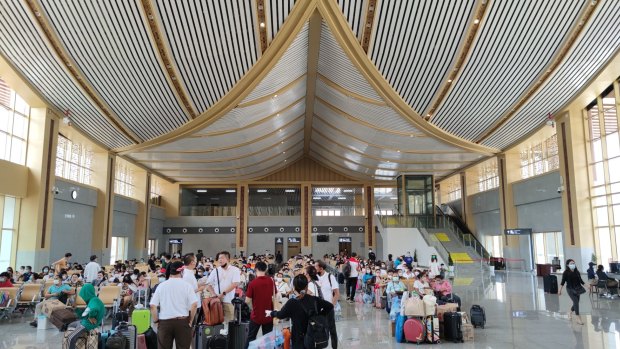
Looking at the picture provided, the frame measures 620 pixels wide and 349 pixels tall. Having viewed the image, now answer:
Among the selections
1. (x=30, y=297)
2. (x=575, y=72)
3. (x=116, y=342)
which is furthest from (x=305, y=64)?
(x=116, y=342)

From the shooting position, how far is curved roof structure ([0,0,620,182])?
12391 mm

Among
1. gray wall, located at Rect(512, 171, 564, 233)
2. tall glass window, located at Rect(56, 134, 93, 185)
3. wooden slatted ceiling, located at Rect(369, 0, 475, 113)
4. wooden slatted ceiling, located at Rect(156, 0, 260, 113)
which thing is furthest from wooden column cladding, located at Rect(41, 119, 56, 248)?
gray wall, located at Rect(512, 171, 564, 233)

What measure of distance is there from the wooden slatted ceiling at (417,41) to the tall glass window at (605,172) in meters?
7.29

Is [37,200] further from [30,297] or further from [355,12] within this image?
[355,12]

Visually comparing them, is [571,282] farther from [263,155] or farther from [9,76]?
[263,155]

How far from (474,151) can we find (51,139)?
19.1m

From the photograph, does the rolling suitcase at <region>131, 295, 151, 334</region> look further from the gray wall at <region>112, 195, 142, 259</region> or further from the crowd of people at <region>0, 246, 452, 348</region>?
the gray wall at <region>112, 195, 142, 259</region>

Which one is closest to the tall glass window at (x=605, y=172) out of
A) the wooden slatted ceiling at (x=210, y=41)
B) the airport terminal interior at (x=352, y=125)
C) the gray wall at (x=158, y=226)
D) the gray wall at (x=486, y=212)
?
the airport terminal interior at (x=352, y=125)

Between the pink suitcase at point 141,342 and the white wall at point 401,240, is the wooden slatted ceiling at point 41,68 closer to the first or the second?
the pink suitcase at point 141,342

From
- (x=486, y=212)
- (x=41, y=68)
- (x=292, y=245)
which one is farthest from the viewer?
(x=292, y=245)

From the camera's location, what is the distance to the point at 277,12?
13.0 metres

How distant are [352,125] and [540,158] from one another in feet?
32.8

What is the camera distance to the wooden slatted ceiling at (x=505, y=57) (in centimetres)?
1262

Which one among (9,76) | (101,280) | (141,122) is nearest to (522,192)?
(141,122)
